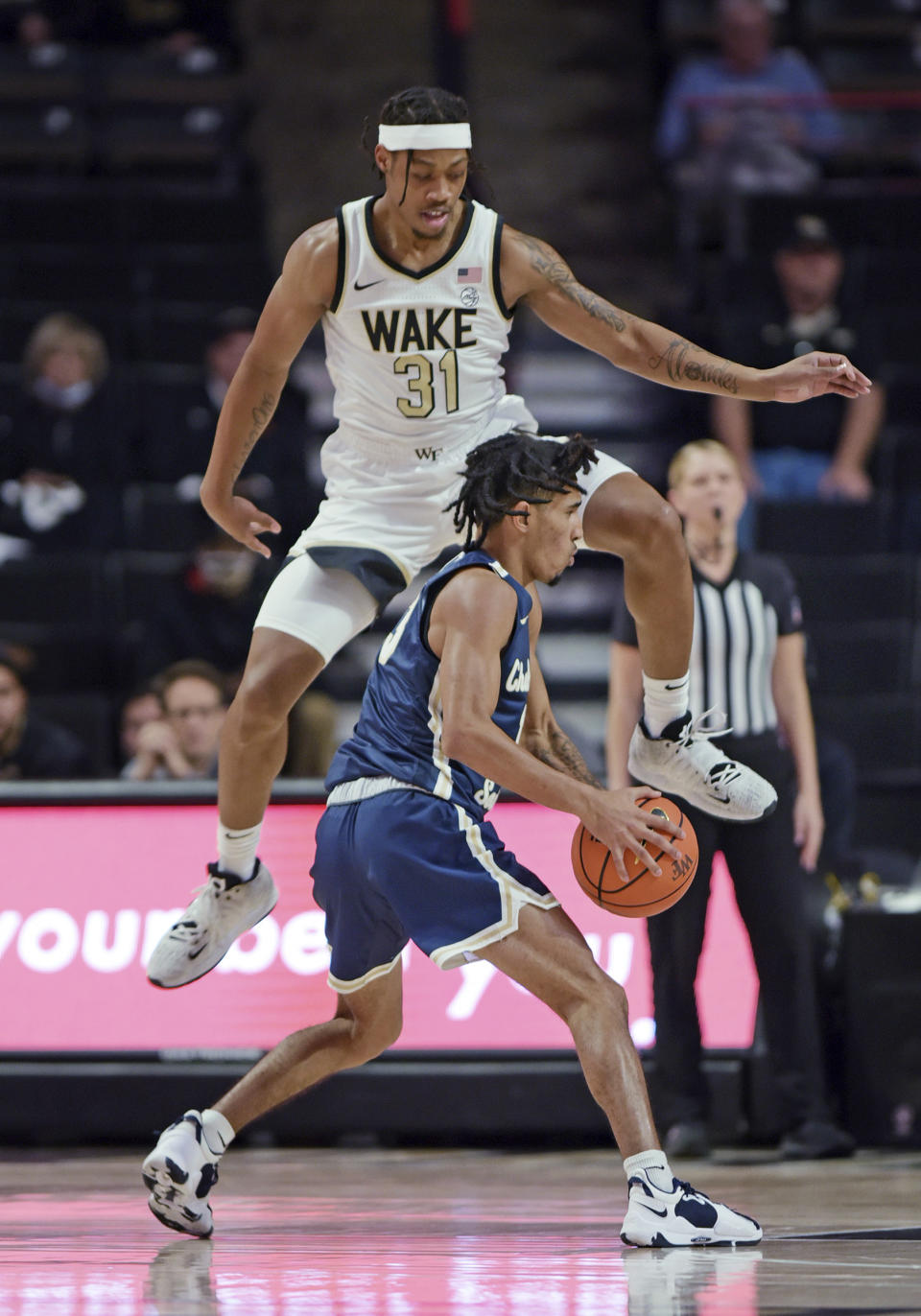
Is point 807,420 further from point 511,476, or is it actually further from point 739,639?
point 511,476

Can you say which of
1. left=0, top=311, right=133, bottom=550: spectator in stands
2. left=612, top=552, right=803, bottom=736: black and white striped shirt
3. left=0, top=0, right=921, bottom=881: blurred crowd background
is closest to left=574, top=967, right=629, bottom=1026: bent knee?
left=612, top=552, right=803, bottom=736: black and white striped shirt

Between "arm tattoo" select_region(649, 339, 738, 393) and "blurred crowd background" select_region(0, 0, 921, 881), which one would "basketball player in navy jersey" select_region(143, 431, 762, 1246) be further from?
"blurred crowd background" select_region(0, 0, 921, 881)

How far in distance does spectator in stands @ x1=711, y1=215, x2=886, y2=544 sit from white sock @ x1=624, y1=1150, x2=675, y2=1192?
5718 mm

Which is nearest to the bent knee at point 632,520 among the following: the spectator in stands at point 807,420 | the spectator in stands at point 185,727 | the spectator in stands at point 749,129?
the spectator in stands at point 185,727

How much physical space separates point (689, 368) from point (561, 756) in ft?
3.06

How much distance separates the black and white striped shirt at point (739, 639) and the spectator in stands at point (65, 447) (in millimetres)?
4068

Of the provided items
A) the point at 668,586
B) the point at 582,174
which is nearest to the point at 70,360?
the point at 582,174

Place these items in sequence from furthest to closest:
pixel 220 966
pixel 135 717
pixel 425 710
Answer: pixel 135 717, pixel 220 966, pixel 425 710

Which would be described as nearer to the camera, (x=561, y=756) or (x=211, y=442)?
(x=561, y=756)

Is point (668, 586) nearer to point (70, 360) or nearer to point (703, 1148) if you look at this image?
point (703, 1148)

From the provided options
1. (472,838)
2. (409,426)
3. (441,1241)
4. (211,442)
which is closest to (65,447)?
(211,442)

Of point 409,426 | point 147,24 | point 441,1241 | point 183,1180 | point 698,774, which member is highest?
point 147,24

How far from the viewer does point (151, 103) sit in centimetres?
1209

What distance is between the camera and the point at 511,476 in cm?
426
